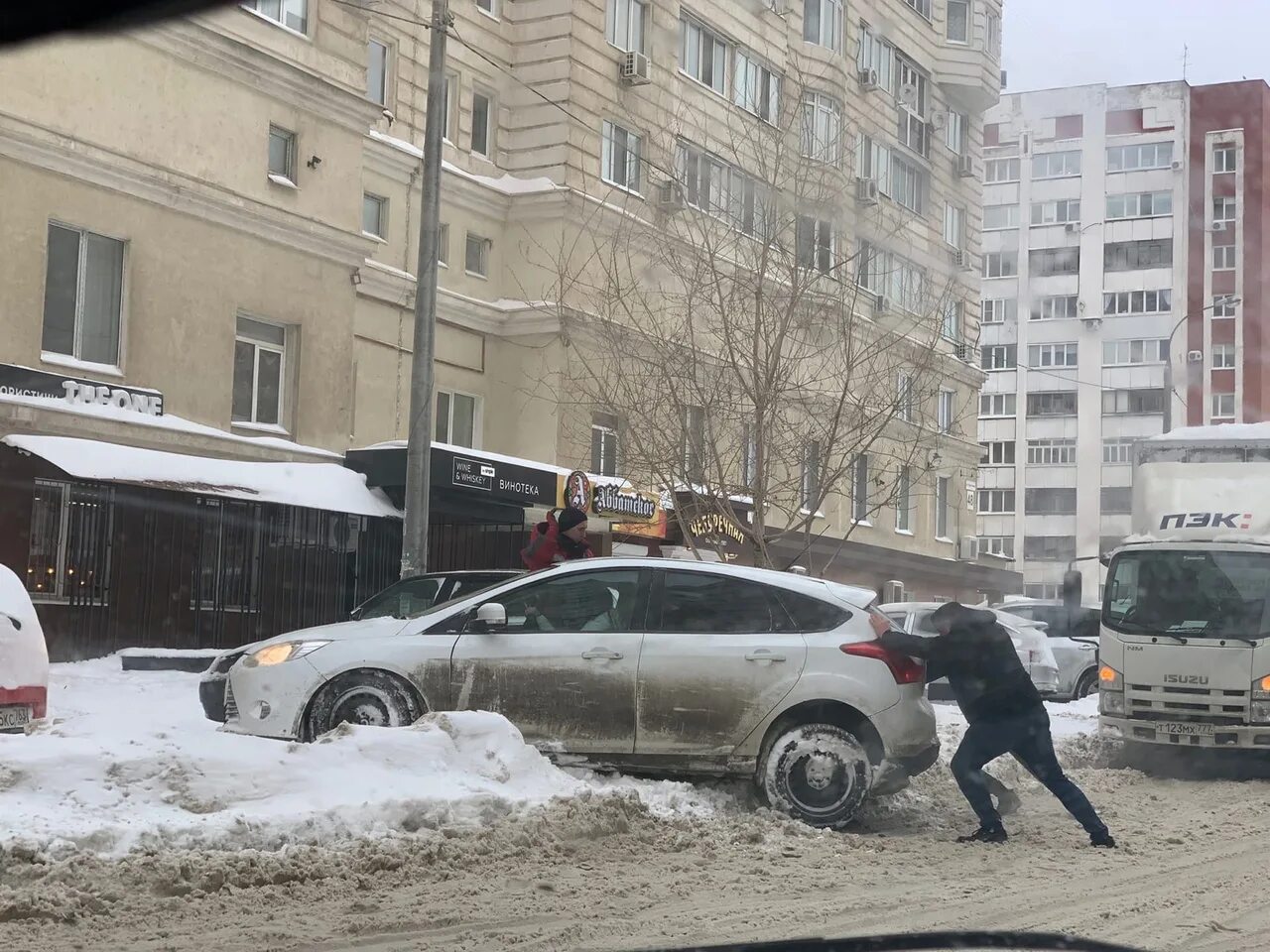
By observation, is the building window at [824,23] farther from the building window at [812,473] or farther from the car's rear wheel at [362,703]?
the car's rear wheel at [362,703]

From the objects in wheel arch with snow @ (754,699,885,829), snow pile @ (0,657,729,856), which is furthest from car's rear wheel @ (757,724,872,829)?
snow pile @ (0,657,729,856)

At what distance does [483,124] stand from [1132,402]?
1251 centimetres

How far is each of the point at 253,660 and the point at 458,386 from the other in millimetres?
17551

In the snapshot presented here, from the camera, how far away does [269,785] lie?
8.35 metres

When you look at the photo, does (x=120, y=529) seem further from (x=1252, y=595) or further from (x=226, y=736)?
(x=1252, y=595)

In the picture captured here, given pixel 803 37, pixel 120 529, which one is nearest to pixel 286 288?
pixel 120 529

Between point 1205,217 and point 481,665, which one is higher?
point 1205,217

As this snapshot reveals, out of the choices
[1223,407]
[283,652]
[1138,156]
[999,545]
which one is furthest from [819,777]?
[999,545]

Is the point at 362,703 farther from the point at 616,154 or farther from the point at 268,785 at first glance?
the point at 616,154

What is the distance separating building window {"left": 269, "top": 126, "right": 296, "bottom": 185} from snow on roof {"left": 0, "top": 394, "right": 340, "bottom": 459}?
142 inches

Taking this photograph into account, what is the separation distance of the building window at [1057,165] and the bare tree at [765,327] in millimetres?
4876

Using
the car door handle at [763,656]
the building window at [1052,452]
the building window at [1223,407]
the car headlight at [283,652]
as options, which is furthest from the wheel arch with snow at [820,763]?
the building window at [1052,452]

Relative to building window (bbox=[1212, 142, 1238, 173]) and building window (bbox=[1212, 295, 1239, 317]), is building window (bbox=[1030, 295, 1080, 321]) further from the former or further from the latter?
building window (bbox=[1212, 142, 1238, 173])

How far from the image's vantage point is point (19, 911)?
6520 millimetres
